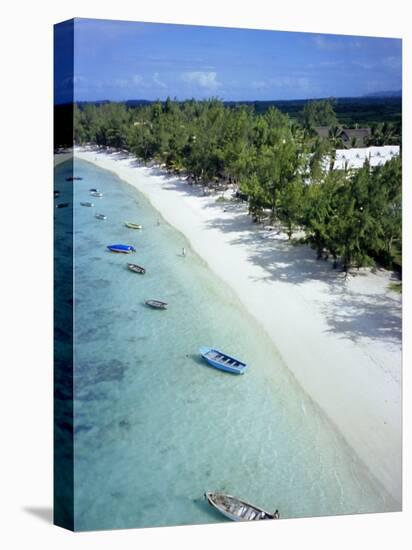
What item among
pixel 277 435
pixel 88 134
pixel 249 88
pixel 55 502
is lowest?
pixel 55 502

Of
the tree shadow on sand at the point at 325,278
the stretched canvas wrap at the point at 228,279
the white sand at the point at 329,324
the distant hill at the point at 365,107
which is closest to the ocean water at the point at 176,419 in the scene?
the stretched canvas wrap at the point at 228,279

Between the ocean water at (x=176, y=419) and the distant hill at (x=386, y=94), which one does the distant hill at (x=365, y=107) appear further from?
the ocean water at (x=176, y=419)

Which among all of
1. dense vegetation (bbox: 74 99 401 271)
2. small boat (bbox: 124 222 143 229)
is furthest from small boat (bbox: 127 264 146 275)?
dense vegetation (bbox: 74 99 401 271)

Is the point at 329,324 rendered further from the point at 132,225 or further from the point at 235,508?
the point at 132,225

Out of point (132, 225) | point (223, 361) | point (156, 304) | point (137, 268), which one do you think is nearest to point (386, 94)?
point (223, 361)

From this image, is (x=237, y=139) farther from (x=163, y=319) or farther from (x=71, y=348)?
(x=71, y=348)

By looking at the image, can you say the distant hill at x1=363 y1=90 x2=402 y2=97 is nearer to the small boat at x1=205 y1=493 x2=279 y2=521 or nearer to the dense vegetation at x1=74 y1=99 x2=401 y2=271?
the dense vegetation at x1=74 y1=99 x2=401 y2=271

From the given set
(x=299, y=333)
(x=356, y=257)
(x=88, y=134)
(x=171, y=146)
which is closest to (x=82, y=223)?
(x=88, y=134)
